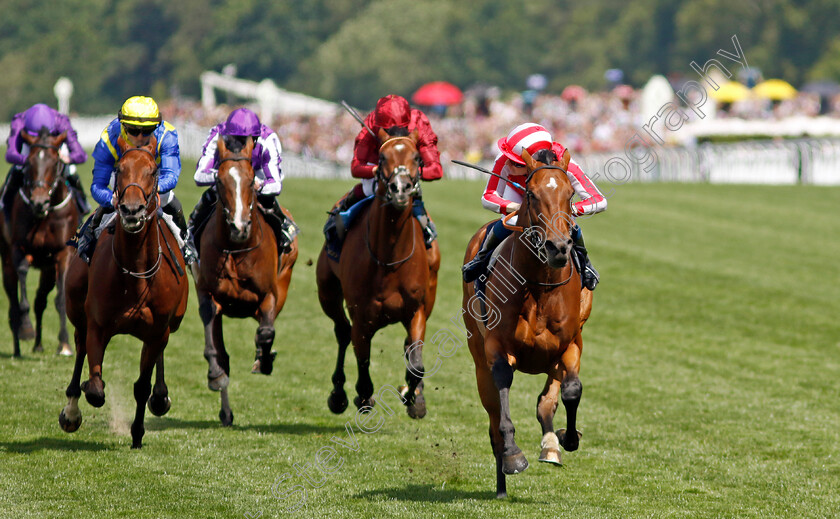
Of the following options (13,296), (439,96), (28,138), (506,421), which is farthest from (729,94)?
(506,421)

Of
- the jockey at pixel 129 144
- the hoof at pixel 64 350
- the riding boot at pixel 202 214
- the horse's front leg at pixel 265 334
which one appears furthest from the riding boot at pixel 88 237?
the hoof at pixel 64 350

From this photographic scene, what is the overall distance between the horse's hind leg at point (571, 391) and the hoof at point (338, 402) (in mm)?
3126

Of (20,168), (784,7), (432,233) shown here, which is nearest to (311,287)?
(20,168)

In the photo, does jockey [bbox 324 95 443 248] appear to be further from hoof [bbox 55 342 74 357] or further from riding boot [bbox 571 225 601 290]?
hoof [bbox 55 342 74 357]

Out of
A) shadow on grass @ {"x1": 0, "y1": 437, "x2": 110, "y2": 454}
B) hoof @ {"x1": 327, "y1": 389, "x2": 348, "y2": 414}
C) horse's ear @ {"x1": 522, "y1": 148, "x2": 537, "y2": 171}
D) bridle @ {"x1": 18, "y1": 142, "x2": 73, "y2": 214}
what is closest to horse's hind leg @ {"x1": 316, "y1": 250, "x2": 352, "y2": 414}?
hoof @ {"x1": 327, "y1": 389, "x2": 348, "y2": 414}

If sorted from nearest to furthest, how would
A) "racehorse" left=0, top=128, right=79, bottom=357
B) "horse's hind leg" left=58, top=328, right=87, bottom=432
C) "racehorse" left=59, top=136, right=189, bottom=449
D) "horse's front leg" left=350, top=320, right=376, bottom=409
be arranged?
1. "racehorse" left=59, top=136, right=189, bottom=449
2. "horse's hind leg" left=58, top=328, right=87, bottom=432
3. "horse's front leg" left=350, top=320, right=376, bottom=409
4. "racehorse" left=0, top=128, right=79, bottom=357

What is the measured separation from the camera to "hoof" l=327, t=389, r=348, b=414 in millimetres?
→ 10164

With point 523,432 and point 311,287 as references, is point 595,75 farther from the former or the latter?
point 523,432

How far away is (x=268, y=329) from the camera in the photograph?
970 cm

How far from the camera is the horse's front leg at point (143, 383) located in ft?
28.2

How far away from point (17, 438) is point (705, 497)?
508cm

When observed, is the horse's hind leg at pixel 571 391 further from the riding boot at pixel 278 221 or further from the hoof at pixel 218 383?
the riding boot at pixel 278 221

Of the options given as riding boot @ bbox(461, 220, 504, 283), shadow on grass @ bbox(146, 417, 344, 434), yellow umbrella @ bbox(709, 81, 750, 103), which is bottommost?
shadow on grass @ bbox(146, 417, 344, 434)

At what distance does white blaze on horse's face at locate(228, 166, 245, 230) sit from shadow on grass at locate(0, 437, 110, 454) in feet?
6.32
